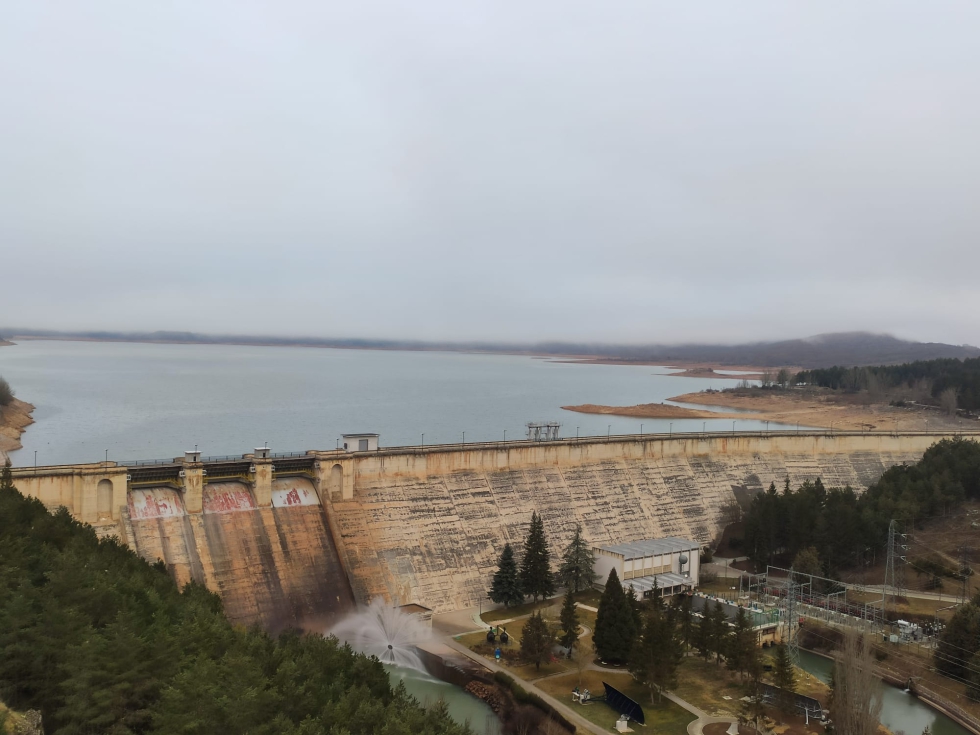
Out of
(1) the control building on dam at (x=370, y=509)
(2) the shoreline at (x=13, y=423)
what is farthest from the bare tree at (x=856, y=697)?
(2) the shoreline at (x=13, y=423)

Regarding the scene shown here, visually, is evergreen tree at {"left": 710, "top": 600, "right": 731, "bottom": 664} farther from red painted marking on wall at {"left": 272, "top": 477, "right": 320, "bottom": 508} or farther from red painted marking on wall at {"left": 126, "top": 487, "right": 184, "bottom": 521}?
red painted marking on wall at {"left": 126, "top": 487, "right": 184, "bottom": 521}

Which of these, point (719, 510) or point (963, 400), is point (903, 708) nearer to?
point (719, 510)

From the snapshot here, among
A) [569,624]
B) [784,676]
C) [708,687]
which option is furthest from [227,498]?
[784,676]

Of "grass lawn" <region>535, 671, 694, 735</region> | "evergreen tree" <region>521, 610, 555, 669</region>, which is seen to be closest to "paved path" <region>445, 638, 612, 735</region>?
"grass lawn" <region>535, 671, 694, 735</region>

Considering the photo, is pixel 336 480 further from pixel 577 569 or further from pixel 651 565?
pixel 651 565

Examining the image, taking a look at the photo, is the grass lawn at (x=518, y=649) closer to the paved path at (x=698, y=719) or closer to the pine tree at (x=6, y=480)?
the paved path at (x=698, y=719)
